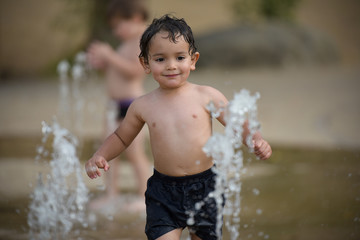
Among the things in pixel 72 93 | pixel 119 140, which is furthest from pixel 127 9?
pixel 72 93

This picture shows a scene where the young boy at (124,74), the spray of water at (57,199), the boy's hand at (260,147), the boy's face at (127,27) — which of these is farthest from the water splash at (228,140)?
the boy's face at (127,27)

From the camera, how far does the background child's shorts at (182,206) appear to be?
6.33 feet

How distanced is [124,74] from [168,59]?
166 cm

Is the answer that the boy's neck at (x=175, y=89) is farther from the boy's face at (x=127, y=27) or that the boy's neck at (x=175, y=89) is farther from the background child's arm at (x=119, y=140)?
the boy's face at (x=127, y=27)

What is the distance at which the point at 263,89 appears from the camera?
27.8ft

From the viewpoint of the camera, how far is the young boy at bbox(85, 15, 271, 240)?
6.34 feet

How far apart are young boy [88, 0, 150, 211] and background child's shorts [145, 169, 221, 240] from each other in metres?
1.45

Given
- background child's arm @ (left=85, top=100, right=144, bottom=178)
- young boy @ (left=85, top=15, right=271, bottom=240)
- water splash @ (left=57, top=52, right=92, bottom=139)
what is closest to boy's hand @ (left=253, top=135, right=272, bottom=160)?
young boy @ (left=85, top=15, right=271, bottom=240)

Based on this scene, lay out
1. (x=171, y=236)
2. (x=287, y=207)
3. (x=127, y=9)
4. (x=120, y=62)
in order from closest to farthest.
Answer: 1. (x=171, y=236)
2. (x=287, y=207)
3. (x=120, y=62)
4. (x=127, y=9)

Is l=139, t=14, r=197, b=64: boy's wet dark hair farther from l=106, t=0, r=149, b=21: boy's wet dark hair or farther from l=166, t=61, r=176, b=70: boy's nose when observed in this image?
l=106, t=0, r=149, b=21: boy's wet dark hair

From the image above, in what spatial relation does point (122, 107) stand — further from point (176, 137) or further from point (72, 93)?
point (72, 93)

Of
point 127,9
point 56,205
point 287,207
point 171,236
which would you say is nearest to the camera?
point 171,236

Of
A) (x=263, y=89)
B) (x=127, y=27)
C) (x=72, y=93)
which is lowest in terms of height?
(x=127, y=27)

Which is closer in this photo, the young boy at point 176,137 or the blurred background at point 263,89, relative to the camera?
the young boy at point 176,137
